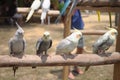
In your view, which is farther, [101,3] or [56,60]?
[101,3]

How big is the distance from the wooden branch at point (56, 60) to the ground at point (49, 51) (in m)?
1.95

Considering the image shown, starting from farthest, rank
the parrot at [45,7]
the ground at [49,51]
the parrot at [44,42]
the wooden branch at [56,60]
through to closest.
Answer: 1. the ground at [49,51]
2. the parrot at [45,7]
3. the parrot at [44,42]
4. the wooden branch at [56,60]

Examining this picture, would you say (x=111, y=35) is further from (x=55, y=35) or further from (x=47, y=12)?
(x=55, y=35)

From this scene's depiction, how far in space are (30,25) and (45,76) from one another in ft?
10.9

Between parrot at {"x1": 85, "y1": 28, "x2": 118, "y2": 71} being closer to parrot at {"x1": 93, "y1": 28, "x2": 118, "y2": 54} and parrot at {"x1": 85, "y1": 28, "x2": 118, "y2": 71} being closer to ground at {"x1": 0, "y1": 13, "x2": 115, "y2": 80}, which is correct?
parrot at {"x1": 93, "y1": 28, "x2": 118, "y2": 54}

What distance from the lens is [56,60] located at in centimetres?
215

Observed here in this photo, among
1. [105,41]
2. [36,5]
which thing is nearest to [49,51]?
[36,5]

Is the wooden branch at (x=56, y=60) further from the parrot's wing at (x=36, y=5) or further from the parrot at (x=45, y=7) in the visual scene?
the parrot's wing at (x=36, y=5)

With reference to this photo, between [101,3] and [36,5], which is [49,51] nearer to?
[36,5]

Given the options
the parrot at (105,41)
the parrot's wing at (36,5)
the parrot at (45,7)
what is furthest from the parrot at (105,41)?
the parrot's wing at (36,5)

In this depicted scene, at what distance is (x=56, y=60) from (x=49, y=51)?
10.4 ft

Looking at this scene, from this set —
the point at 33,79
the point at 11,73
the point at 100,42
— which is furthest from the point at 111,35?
the point at 11,73

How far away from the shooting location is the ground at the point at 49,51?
4.24 meters

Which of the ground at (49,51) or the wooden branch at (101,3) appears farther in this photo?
the ground at (49,51)
